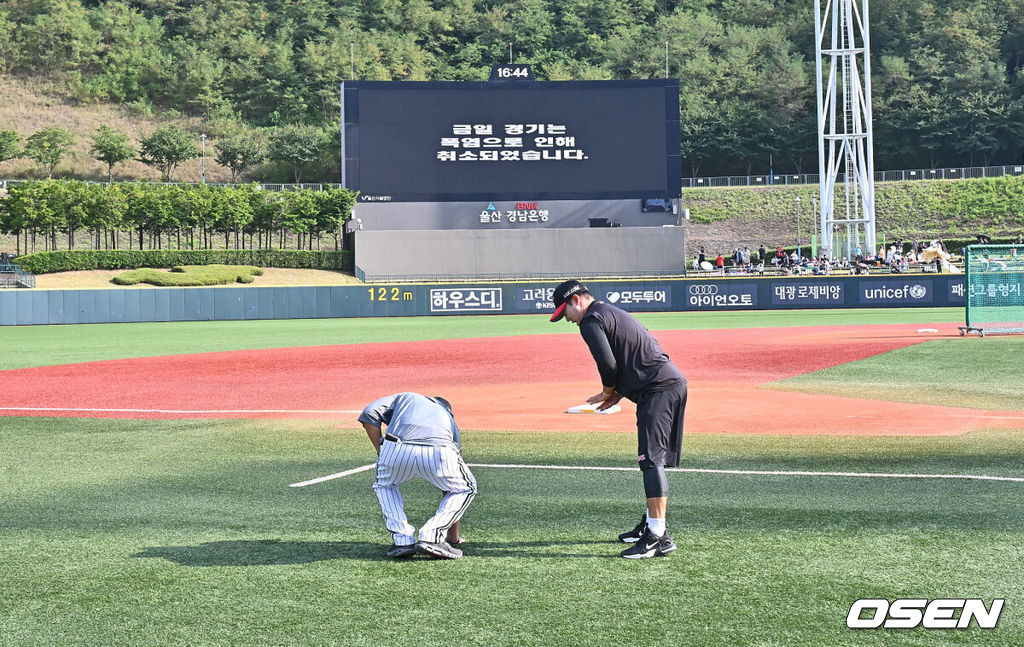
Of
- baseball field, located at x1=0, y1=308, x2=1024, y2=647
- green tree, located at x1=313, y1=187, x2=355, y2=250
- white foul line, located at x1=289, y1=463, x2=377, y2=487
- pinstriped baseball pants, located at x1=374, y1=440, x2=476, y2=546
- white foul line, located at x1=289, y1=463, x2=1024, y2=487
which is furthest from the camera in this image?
green tree, located at x1=313, y1=187, x2=355, y2=250

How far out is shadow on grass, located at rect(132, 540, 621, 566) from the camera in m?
6.98

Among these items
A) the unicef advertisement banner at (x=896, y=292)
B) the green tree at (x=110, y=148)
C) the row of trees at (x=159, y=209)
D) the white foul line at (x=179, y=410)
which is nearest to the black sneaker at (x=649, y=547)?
the white foul line at (x=179, y=410)

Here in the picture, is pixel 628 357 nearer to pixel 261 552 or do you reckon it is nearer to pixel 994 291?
pixel 261 552

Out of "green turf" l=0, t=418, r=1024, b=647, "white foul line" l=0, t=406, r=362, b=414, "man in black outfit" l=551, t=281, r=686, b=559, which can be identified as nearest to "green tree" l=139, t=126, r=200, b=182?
"white foul line" l=0, t=406, r=362, b=414

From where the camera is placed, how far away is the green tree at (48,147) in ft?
330

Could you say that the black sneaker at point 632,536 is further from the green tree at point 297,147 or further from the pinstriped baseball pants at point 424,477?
the green tree at point 297,147

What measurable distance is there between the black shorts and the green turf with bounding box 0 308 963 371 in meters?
20.6

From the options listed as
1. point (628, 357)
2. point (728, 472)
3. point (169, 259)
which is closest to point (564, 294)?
point (628, 357)

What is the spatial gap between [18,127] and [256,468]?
123009mm

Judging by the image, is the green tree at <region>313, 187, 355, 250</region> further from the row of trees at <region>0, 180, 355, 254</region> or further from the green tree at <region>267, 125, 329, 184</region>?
the green tree at <region>267, 125, 329, 184</region>

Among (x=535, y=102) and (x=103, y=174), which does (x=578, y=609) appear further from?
(x=103, y=174)

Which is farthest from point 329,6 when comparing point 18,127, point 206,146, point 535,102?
point 535,102

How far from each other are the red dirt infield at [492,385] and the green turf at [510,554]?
8.68 ft

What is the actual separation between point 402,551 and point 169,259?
59.3 m
